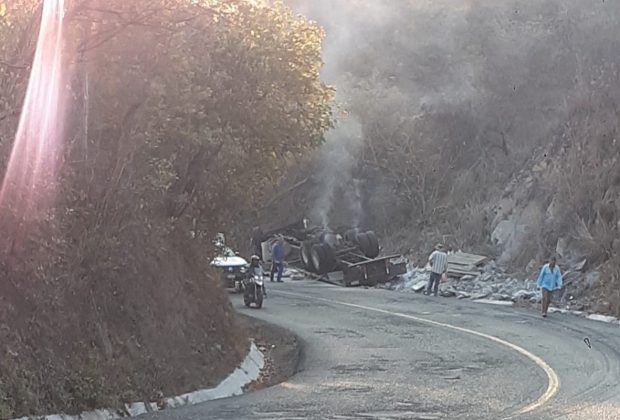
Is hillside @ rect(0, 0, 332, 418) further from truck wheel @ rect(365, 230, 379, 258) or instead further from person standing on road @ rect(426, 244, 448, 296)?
truck wheel @ rect(365, 230, 379, 258)

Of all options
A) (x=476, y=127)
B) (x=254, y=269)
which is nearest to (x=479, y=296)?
(x=254, y=269)

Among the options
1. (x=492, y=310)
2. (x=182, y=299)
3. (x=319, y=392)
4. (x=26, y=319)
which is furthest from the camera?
(x=492, y=310)

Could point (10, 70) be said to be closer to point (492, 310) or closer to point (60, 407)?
point (60, 407)

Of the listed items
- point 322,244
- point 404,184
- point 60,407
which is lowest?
point 60,407

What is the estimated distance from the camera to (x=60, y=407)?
10.5 metres

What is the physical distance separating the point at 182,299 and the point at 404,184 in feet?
102

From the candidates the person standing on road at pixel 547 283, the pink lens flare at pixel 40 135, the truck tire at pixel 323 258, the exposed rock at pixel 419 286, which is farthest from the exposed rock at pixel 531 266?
the pink lens flare at pixel 40 135

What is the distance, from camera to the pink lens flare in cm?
1135

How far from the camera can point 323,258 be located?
37.7 metres

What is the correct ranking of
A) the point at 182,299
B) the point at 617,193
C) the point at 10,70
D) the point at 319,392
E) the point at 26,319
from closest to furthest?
the point at 26,319, the point at 10,70, the point at 319,392, the point at 182,299, the point at 617,193

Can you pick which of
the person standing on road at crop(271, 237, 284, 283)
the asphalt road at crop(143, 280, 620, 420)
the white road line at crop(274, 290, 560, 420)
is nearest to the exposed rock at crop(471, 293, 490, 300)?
the asphalt road at crop(143, 280, 620, 420)

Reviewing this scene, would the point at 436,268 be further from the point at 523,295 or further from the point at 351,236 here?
the point at 351,236

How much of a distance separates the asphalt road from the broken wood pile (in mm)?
6236

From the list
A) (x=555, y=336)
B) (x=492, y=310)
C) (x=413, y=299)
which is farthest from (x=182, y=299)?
(x=413, y=299)
